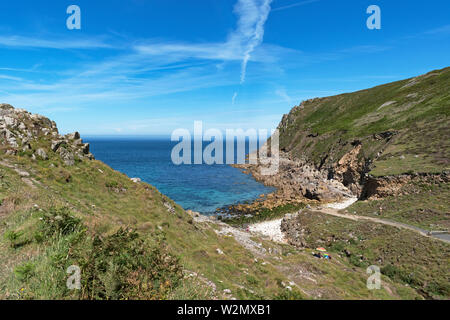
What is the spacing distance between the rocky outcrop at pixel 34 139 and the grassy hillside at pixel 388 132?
46961 millimetres

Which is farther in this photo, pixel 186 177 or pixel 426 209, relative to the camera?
pixel 186 177

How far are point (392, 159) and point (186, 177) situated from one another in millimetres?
68177

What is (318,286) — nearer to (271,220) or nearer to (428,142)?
(271,220)

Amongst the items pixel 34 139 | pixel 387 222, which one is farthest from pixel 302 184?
pixel 34 139

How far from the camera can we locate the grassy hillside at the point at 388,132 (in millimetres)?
40494

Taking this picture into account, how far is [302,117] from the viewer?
128875 millimetres

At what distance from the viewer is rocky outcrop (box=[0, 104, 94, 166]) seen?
56.6 feet

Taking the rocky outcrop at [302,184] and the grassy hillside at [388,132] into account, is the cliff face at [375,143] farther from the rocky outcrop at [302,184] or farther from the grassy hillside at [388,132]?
the rocky outcrop at [302,184]

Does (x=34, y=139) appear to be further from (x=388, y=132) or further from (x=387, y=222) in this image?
(x=388, y=132)

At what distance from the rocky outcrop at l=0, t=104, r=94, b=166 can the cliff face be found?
46.2 m

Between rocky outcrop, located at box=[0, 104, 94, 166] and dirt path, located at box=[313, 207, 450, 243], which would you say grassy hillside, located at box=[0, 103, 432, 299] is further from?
dirt path, located at box=[313, 207, 450, 243]

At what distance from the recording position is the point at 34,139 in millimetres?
18781
